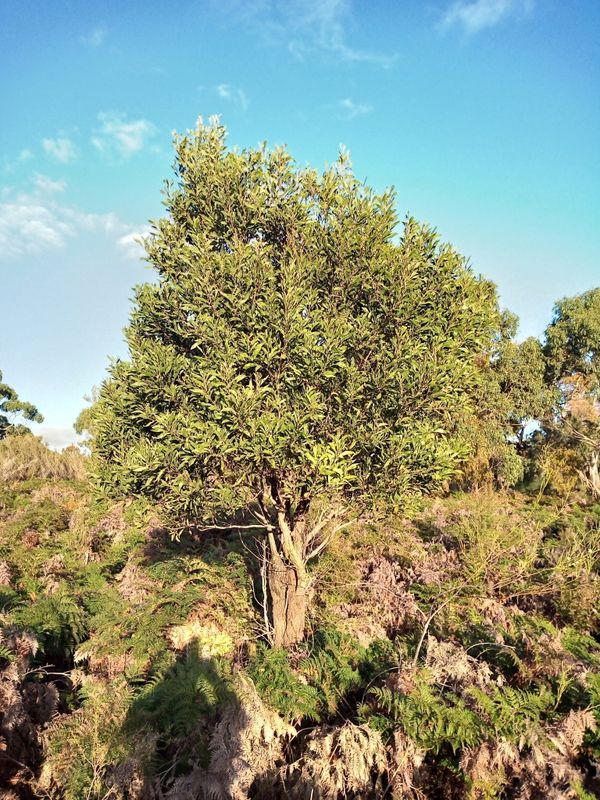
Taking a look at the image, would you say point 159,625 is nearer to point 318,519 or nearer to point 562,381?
point 318,519

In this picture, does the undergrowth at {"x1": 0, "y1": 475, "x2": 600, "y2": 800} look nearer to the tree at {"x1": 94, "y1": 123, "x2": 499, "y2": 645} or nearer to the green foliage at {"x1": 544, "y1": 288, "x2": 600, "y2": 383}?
the tree at {"x1": 94, "y1": 123, "x2": 499, "y2": 645}

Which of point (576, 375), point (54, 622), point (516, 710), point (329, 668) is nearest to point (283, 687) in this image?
point (329, 668)

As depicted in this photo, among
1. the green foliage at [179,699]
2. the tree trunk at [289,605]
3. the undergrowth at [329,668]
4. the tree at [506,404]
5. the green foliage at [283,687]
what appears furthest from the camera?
the tree at [506,404]

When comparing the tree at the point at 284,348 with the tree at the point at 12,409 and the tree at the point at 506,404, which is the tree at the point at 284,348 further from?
the tree at the point at 12,409

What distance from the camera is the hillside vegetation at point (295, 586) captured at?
6.98 m

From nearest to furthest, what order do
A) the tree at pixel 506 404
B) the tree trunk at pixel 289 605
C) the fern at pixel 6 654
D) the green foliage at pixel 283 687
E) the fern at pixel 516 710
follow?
1. the fern at pixel 516 710
2. the green foliage at pixel 283 687
3. the fern at pixel 6 654
4. the tree trunk at pixel 289 605
5. the tree at pixel 506 404

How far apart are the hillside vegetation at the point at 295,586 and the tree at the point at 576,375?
594 inches

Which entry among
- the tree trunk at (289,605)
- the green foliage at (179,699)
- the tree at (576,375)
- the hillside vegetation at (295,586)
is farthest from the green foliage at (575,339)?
the green foliage at (179,699)

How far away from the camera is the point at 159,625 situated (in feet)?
35.2

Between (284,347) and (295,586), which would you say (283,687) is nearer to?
(295,586)

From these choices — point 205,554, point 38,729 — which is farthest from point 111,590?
point 38,729

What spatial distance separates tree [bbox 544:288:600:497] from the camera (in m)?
25.3

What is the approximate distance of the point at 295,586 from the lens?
423 inches

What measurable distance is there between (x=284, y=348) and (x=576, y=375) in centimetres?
2522
